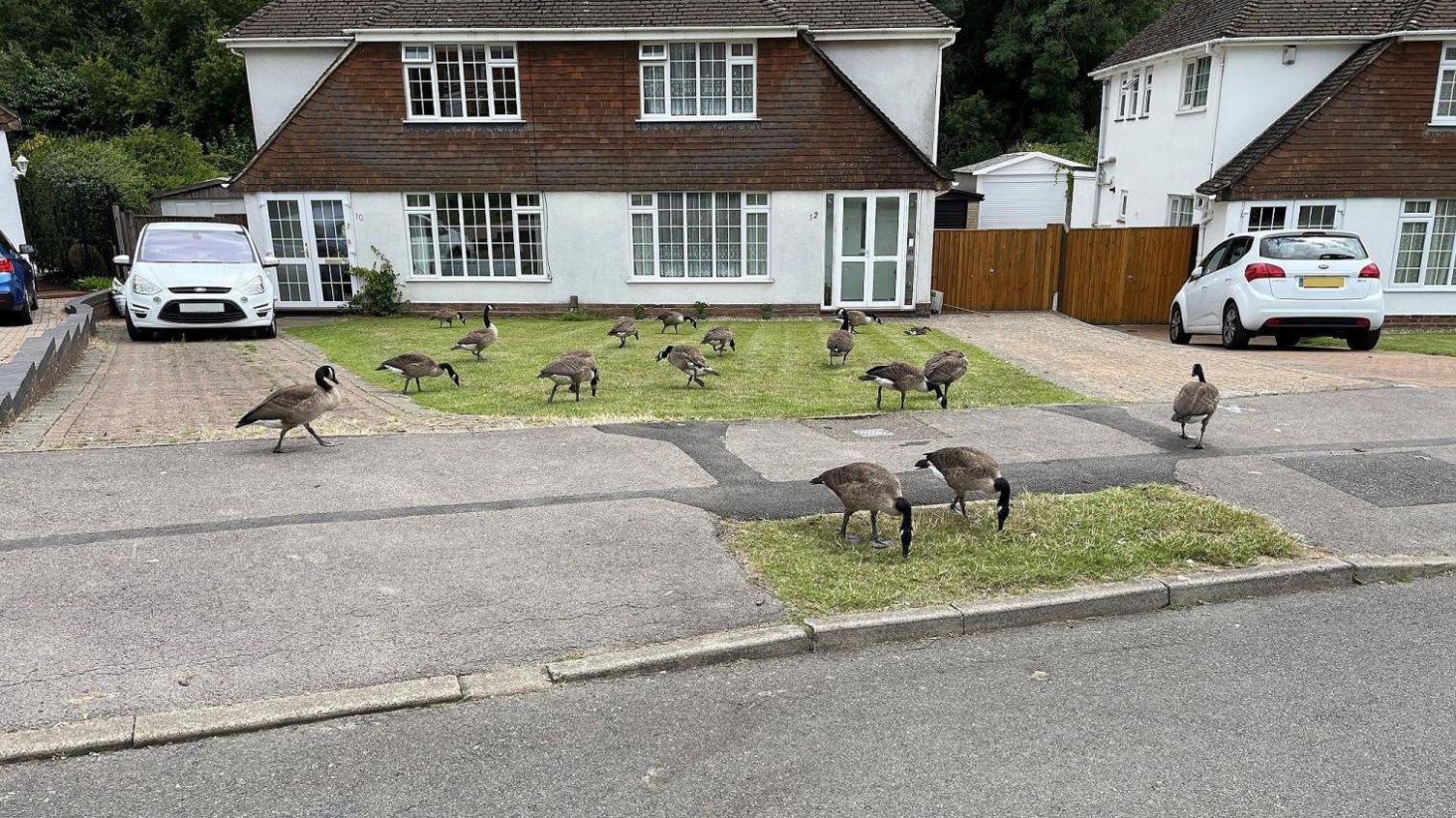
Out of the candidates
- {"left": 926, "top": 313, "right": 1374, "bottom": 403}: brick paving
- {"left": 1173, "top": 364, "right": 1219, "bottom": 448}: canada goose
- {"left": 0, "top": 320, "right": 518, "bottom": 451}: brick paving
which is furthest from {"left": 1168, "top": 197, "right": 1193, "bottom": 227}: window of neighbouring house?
{"left": 0, "top": 320, "right": 518, "bottom": 451}: brick paving

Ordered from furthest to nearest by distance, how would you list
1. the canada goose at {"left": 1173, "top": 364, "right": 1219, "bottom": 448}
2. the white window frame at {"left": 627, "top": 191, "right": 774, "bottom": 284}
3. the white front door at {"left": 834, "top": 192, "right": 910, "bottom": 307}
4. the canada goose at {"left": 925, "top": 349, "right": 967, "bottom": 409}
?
the white window frame at {"left": 627, "top": 191, "right": 774, "bottom": 284} < the white front door at {"left": 834, "top": 192, "right": 910, "bottom": 307} < the canada goose at {"left": 925, "top": 349, "right": 967, "bottom": 409} < the canada goose at {"left": 1173, "top": 364, "right": 1219, "bottom": 448}

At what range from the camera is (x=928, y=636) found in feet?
17.3

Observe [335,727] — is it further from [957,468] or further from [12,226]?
[12,226]

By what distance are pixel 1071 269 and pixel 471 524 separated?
731 inches

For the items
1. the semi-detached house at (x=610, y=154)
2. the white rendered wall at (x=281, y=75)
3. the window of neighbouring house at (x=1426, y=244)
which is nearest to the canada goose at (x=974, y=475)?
the semi-detached house at (x=610, y=154)

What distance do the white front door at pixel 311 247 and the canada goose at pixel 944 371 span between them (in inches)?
609

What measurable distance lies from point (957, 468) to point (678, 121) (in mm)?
15856

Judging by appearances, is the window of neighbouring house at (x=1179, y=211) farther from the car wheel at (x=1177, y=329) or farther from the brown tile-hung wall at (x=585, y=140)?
the brown tile-hung wall at (x=585, y=140)

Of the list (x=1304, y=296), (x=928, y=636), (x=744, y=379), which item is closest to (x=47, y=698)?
(x=928, y=636)

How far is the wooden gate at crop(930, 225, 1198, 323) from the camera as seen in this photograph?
21625 mm

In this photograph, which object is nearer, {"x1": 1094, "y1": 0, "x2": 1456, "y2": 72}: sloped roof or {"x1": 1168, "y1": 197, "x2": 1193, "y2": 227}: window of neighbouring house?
{"x1": 1094, "y1": 0, "x2": 1456, "y2": 72}: sloped roof

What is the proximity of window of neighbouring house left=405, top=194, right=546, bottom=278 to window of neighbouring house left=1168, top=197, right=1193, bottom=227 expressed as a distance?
50.5 feet

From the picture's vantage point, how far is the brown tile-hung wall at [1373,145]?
1942cm

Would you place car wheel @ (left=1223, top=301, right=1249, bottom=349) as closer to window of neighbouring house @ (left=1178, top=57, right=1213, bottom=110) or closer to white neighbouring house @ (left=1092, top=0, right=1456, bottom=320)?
white neighbouring house @ (left=1092, top=0, right=1456, bottom=320)
